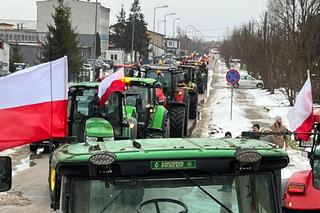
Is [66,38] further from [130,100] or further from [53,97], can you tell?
[53,97]

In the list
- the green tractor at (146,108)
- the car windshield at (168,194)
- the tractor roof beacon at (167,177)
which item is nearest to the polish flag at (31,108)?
the tractor roof beacon at (167,177)

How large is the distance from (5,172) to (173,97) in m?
18.3

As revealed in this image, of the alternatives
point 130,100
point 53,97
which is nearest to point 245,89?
point 130,100

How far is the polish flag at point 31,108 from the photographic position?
5.22 m

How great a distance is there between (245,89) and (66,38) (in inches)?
885

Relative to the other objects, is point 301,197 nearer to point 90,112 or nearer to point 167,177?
point 167,177

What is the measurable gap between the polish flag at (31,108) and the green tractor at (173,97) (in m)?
12.9

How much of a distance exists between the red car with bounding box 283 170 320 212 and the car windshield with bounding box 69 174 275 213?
7.54 ft

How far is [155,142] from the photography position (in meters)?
3.86

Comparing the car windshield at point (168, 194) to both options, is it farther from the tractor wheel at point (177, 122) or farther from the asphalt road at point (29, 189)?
the tractor wheel at point (177, 122)

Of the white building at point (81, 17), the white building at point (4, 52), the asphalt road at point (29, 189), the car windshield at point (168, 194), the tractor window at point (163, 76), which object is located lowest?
the asphalt road at point (29, 189)

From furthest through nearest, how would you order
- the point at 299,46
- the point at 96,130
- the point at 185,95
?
1. the point at 299,46
2. the point at 185,95
3. the point at 96,130

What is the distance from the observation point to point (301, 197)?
5805 millimetres

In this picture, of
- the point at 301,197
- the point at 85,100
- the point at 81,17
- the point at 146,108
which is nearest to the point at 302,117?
the point at 301,197
